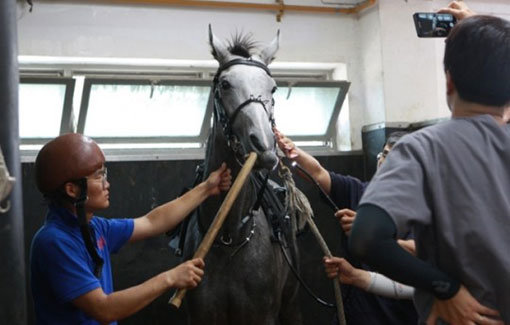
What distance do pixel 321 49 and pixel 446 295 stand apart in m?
3.67

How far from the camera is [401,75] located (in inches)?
172

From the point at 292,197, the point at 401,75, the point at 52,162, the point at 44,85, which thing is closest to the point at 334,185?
the point at 292,197

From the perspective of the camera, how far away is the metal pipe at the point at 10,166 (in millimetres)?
1542

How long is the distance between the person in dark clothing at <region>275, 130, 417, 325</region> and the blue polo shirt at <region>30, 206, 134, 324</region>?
31.6 inches

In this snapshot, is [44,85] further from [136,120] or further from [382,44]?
[382,44]

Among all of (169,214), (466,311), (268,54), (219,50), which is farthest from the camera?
(268,54)

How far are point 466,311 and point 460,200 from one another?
0.20 m

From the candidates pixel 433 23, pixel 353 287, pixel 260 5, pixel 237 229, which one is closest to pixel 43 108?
pixel 260 5

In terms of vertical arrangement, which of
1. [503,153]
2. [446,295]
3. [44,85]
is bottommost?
[446,295]

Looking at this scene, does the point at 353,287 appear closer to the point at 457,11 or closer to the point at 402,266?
the point at 457,11

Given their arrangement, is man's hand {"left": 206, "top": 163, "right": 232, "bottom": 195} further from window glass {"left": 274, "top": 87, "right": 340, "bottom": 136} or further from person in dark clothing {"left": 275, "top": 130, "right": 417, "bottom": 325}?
window glass {"left": 274, "top": 87, "right": 340, "bottom": 136}

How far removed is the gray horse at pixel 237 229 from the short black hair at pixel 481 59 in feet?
3.99

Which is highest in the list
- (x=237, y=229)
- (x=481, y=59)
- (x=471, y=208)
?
(x=481, y=59)

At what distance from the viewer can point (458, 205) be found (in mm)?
1047
